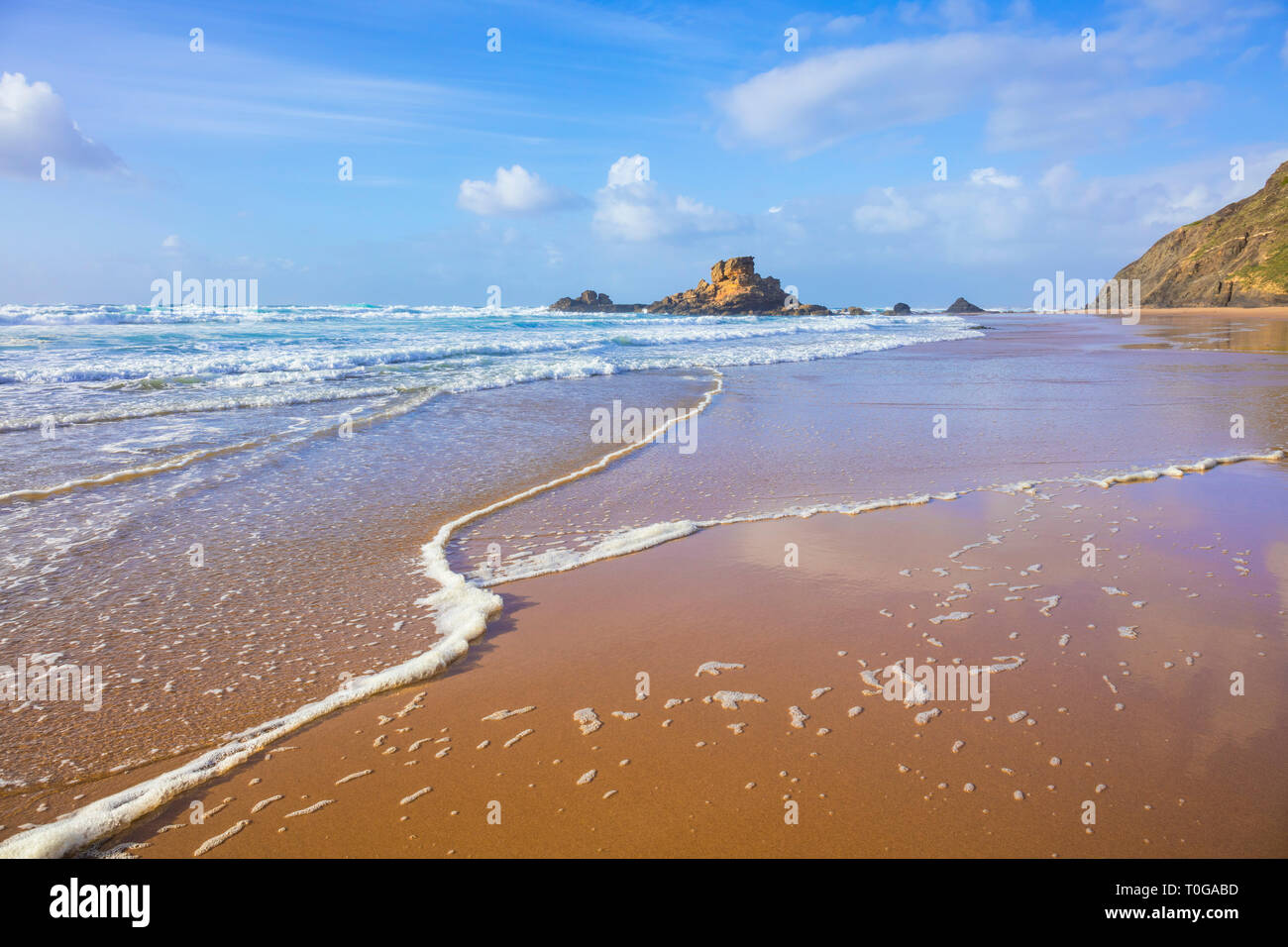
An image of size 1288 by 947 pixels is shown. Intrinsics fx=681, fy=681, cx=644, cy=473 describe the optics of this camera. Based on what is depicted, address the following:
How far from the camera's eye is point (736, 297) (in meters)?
95.1

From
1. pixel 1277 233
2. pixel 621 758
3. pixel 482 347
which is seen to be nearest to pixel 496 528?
pixel 621 758

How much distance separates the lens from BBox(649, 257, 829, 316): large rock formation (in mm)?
94625

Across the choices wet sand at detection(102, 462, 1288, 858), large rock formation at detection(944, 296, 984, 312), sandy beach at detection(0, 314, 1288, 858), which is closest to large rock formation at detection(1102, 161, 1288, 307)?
large rock formation at detection(944, 296, 984, 312)

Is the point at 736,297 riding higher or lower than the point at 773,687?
higher

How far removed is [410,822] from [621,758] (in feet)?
2.73

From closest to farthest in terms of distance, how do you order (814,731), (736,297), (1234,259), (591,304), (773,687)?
(814,731), (773,687), (1234,259), (736,297), (591,304)

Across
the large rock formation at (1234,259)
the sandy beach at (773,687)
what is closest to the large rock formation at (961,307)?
the large rock formation at (1234,259)

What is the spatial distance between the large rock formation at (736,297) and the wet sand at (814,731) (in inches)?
3608

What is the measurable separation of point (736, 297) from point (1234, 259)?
54.3 m

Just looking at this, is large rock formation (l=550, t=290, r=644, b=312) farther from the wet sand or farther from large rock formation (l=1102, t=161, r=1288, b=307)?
the wet sand

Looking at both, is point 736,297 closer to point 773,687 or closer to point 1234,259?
point 1234,259

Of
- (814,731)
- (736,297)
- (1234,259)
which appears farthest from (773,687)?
(736,297)

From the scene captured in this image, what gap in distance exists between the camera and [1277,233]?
6625 cm
